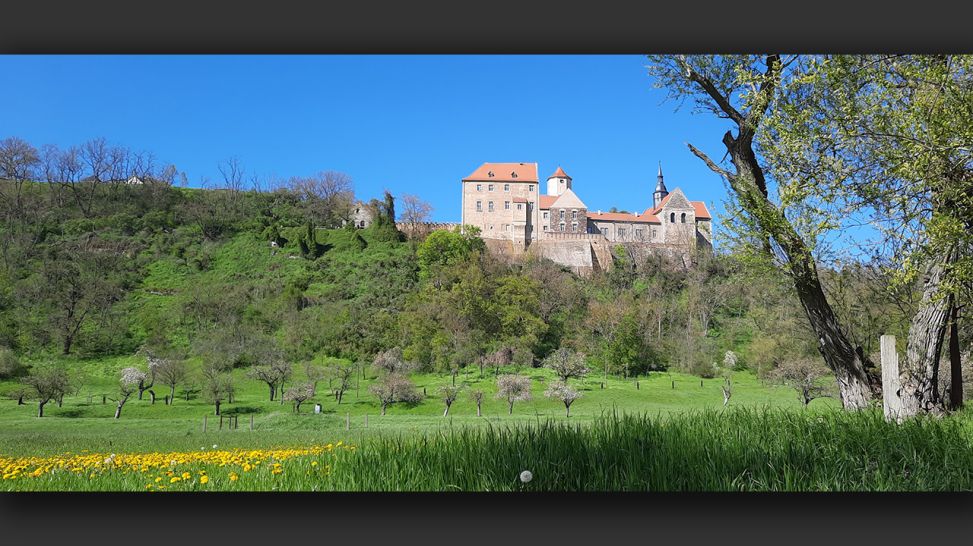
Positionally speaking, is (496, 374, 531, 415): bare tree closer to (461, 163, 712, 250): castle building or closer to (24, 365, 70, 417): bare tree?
(461, 163, 712, 250): castle building

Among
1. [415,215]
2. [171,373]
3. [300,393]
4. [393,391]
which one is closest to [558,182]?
[415,215]

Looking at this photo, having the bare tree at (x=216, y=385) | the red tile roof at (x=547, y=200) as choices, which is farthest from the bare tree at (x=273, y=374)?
the red tile roof at (x=547, y=200)

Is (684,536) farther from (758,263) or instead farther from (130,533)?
(130,533)

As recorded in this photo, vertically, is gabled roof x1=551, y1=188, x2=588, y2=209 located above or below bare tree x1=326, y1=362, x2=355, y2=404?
above

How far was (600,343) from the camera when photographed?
31.3ft

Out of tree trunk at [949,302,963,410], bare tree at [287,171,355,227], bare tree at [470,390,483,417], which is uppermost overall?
bare tree at [287,171,355,227]

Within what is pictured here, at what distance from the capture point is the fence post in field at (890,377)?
3.92 metres

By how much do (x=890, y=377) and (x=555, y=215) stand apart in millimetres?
7851

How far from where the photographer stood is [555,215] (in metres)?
11.4

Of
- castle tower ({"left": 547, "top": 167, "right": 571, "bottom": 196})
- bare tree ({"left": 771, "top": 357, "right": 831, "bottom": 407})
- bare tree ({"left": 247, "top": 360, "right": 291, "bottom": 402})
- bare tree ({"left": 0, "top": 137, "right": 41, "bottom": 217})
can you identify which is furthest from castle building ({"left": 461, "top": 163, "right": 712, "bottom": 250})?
bare tree ({"left": 0, "top": 137, "right": 41, "bottom": 217})

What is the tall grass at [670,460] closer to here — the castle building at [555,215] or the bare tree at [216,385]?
the castle building at [555,215]

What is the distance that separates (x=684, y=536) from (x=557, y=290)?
833 cm

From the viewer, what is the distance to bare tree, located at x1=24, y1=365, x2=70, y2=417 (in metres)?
7.16

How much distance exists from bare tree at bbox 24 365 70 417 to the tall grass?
19.9ft
